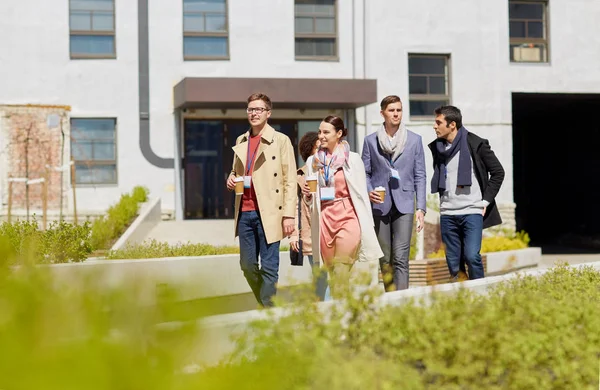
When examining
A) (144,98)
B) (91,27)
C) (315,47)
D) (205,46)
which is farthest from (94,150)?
(315,47)

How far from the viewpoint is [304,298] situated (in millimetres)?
3893

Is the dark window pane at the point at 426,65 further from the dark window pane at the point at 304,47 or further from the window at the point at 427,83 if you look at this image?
the dark window pane at the point at 304,47

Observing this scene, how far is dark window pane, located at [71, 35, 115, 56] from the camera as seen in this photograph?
868 inches

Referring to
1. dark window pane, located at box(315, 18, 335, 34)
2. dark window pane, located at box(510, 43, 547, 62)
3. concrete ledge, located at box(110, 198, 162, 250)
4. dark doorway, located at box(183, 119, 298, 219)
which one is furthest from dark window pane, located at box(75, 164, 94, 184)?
dark window pane, located at box(510, 43, 547, 62)

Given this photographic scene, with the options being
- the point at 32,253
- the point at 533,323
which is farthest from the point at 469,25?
the point at 32,253

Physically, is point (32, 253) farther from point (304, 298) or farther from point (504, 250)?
point (504, 250)

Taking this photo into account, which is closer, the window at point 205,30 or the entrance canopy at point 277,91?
the entrance canopy at point 277,91

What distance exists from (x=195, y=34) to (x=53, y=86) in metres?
3.96

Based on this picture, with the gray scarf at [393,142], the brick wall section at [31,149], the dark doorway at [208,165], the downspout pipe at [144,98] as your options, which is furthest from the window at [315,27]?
the gray scarf at [393,142]

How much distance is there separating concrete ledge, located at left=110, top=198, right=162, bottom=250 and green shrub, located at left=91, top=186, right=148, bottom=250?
0.23 m

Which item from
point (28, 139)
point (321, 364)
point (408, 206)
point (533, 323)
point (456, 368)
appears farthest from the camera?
point (28, 139)

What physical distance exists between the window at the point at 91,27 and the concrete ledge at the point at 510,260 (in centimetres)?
1161

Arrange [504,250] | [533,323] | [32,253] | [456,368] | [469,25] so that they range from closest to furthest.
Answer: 1. [32,253]
2. [456,368]
3. [533,323]
4. [504,250]
5. [469,25]

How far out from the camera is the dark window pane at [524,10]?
80.8 ft
